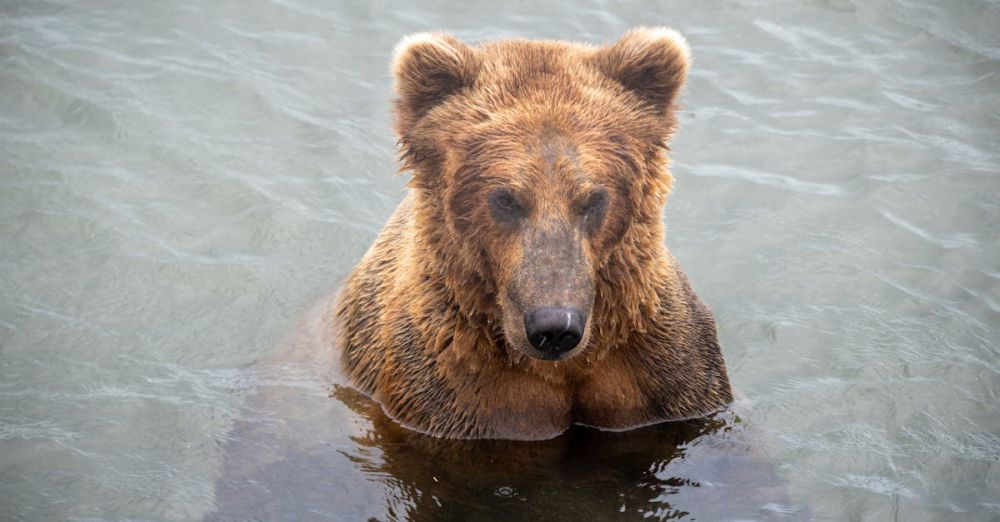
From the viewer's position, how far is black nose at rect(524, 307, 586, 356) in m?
4.53

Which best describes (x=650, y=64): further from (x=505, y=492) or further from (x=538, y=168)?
(x=505, y=492)

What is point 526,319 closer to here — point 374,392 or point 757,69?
point 374,392

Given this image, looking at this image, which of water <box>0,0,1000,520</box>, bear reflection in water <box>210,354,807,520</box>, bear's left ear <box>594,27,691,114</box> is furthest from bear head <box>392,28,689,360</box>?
water <box>0,0,1000,520</box>

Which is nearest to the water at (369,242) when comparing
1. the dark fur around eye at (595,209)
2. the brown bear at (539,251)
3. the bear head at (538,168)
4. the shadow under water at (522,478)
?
the shadow under water at (522,478)

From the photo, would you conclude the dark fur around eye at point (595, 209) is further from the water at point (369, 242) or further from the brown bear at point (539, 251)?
the water at point (369, 242)

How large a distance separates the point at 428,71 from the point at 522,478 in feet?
6.75

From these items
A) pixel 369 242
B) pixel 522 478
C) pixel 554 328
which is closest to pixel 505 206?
pixel 554 328

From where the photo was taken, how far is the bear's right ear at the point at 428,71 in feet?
16.7

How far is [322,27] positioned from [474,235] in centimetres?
605

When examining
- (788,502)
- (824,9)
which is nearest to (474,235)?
(788,502)

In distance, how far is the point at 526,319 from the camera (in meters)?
4.64

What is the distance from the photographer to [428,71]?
5.10 meters

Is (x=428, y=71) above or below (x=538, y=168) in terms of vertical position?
above

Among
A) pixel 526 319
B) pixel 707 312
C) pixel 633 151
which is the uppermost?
pixel 633 151
